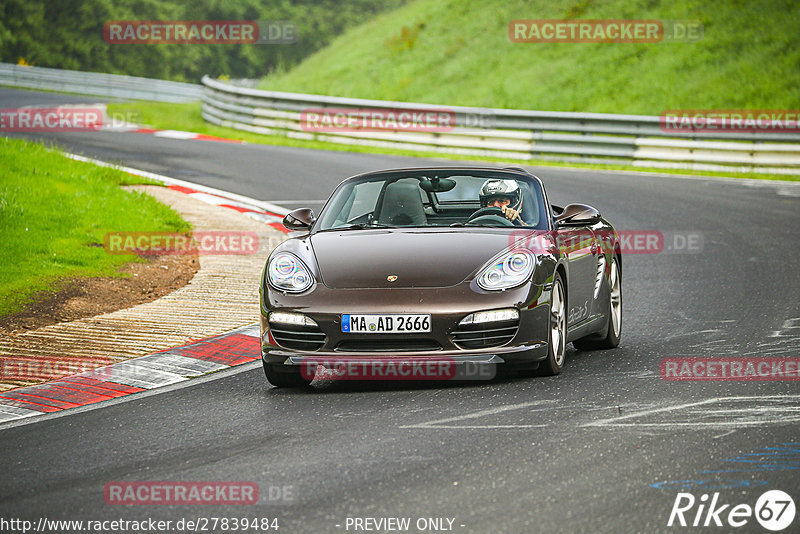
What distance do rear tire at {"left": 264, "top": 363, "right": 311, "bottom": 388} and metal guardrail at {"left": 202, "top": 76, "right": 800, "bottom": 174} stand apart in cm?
1683

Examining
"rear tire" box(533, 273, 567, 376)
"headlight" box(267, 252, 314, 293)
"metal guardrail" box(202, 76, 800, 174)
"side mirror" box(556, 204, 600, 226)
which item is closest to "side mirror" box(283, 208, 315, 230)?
"headlight" box(267, 252, 314, 293)

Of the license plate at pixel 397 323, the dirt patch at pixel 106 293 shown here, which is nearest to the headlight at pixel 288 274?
the license plate at pixel 397 323

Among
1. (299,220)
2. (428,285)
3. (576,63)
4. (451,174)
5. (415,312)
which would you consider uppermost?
(576,63)

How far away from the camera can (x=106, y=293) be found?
36.7 feet

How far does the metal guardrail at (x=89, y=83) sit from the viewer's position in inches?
1727

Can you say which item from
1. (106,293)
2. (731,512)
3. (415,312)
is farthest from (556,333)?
(106,293)

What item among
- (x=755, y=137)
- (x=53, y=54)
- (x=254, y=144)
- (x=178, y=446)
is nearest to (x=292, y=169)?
(x=254, y=144)

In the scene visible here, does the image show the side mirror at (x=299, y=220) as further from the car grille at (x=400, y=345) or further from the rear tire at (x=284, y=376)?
the car grille at (x=400, y=345)

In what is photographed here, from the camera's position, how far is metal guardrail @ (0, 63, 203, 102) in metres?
43.9

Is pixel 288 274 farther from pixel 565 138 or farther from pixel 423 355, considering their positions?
pixel 565 138

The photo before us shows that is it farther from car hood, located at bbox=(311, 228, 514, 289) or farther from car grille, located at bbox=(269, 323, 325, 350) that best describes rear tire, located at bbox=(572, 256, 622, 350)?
car grille, located at bbox=(269, 323, 325, 350)

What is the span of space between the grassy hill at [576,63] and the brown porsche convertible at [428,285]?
20817 millimetres

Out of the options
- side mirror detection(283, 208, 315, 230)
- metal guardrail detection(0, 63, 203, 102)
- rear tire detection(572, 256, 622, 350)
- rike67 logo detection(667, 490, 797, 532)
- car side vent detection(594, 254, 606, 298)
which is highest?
metal guardrail detection(0, 63, 203, 102)

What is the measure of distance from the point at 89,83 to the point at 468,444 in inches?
1592
